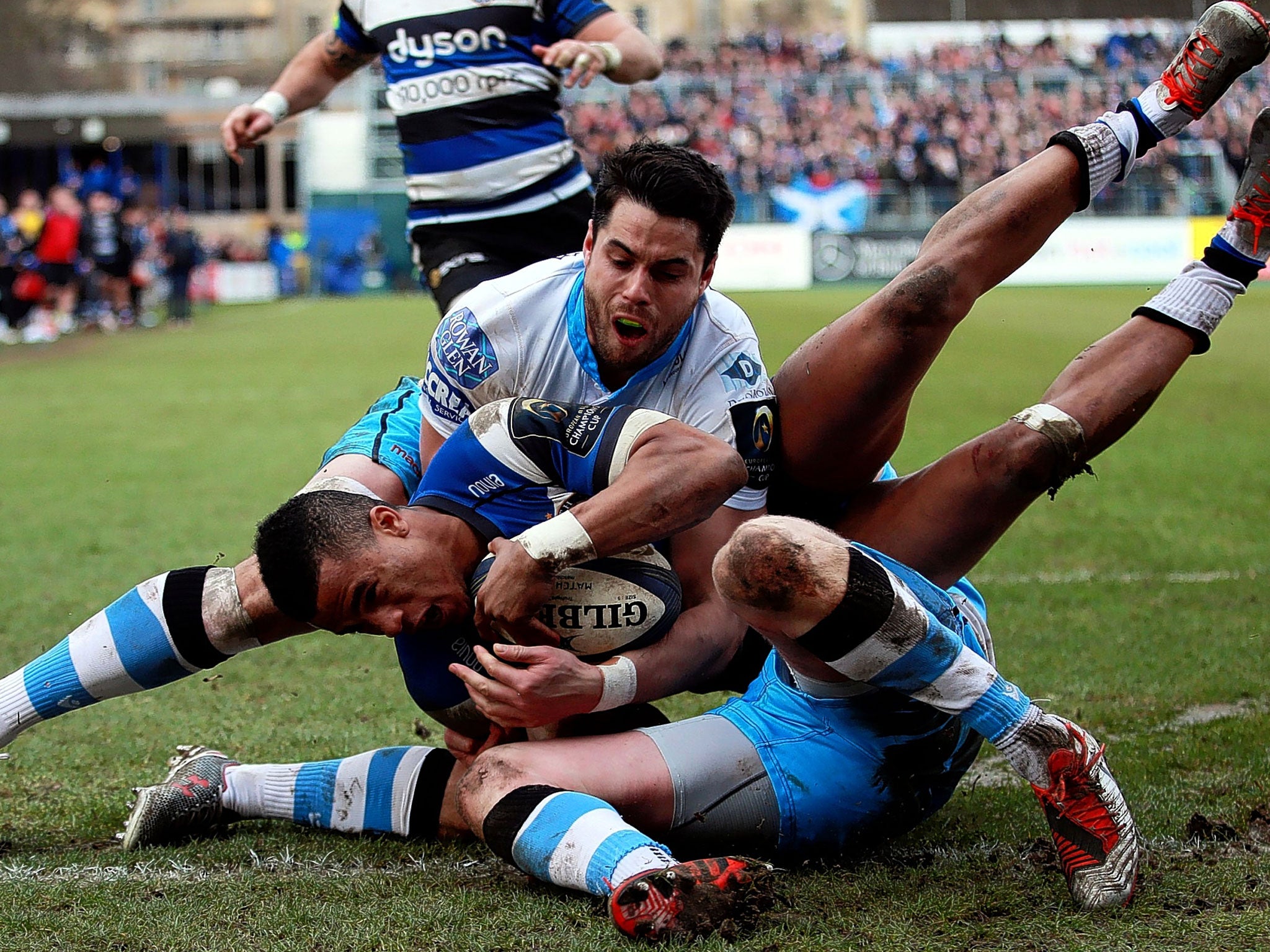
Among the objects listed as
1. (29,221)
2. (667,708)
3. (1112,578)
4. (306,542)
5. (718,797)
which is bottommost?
(29,221)

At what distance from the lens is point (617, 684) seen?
116 inches

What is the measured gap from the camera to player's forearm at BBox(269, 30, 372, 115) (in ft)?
18.6

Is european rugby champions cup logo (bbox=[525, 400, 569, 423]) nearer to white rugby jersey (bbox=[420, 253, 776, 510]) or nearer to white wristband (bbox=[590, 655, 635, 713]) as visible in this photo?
white rugby jersey (bbox=[420, 253, 776, 510])

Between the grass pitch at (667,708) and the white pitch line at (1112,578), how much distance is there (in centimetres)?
2

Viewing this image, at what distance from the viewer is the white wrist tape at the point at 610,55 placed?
4.70m

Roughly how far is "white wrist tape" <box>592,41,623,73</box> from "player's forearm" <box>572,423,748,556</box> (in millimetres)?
2173

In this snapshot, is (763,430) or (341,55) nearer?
(763,430)

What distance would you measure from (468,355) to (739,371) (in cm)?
70

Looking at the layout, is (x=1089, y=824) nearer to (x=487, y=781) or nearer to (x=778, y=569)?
(x=778, y=569)

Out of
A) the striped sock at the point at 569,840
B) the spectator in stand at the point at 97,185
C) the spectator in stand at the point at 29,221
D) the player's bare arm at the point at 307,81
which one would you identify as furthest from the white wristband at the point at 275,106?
the spectator in stand at the point at 97,185

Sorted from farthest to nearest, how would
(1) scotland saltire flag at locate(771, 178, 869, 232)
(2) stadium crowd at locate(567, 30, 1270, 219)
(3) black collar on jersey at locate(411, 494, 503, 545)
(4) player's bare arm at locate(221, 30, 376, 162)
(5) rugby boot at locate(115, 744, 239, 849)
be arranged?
(2) stadium crowd at locate(567, 30, 1270, 219), (1) scotland saltire flag at locate(771, 178, 869, 232), (4) player's bare arm at locate(221, 30, 376, 162), (5) rugby boot at locate(115, 744, 239, 849), (3) black collar on jersey at locate(411, 494, 503, 545)

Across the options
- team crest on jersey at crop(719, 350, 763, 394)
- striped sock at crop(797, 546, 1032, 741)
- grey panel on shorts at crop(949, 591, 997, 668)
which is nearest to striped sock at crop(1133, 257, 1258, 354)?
grey panel on shorts at crop(949, 591, 997, 668)

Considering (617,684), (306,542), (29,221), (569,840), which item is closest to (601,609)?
(617,684)

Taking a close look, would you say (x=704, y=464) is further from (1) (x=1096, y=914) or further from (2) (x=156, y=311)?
(2) (x=156, y=311)
